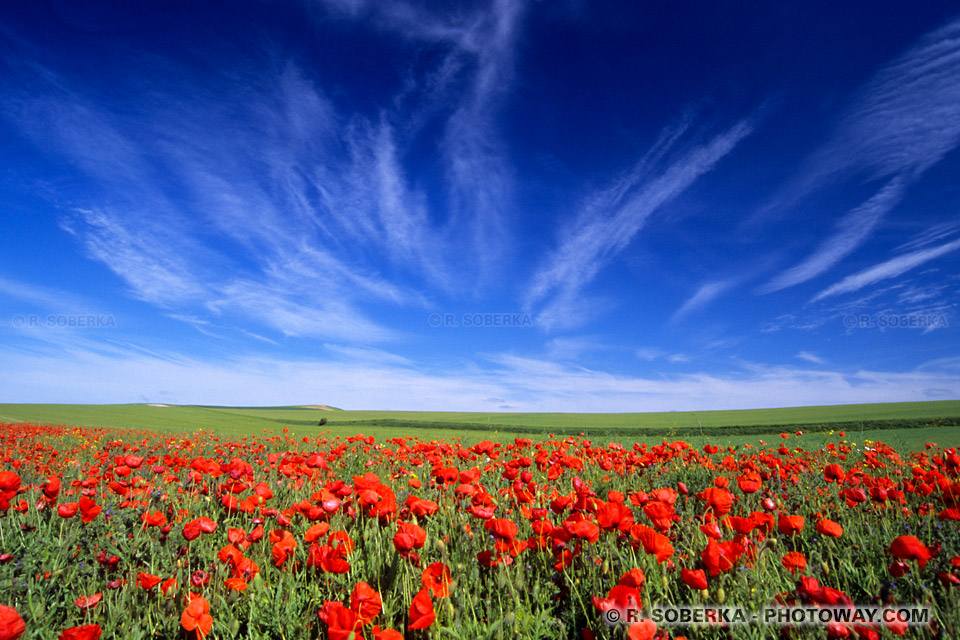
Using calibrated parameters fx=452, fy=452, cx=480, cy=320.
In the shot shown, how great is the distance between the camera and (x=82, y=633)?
1861 millimetres

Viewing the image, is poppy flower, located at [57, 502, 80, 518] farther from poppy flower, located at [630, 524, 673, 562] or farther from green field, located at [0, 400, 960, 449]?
green field, located at [0, 400, 960, 449]

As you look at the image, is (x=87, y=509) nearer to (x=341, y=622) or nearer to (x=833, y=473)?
(x=341, y=622)

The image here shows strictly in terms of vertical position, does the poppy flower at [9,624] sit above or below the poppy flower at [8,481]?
below

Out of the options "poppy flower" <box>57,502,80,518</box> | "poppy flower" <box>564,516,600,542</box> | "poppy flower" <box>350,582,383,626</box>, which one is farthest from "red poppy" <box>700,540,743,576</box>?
"poppy flower" <box>57,502,80,518</box>

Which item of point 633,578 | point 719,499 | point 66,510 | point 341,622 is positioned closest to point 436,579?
point 341,622

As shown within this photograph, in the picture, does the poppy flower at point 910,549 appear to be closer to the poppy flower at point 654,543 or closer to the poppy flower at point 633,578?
the poppy flower at point 654,543

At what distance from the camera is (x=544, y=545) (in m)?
2.90

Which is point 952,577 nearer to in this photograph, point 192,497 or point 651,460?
point 651,460

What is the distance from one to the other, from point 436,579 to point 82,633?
4.84 ft

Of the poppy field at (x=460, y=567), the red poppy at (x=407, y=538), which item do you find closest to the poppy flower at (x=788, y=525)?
the poppy field at (x=460, y=567)

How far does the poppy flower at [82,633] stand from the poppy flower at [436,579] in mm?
1341

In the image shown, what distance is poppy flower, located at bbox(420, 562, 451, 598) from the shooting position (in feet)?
6.68

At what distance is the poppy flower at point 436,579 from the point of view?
2.04 metres

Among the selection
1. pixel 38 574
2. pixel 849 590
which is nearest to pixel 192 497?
pixel 38 574
